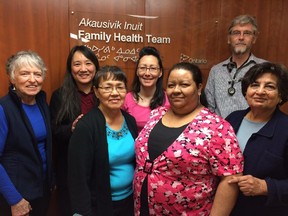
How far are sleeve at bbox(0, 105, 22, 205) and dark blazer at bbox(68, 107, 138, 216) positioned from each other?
0.36 metres

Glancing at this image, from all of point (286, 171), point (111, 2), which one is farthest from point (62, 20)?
point (286, 171)

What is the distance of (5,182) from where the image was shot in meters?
1.64

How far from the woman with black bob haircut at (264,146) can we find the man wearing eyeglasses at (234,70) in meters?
0.88

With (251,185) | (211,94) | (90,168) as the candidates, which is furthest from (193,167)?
(211,94)

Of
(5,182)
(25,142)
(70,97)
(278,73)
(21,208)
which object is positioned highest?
(278,73)

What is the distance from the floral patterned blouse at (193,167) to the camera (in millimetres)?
1390

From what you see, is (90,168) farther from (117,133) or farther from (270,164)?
(270,164)

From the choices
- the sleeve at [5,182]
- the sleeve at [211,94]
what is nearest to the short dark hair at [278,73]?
the sleeve at [211,94]

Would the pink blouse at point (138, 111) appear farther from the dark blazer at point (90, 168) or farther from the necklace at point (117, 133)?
the dark blazer at point (90, 168)

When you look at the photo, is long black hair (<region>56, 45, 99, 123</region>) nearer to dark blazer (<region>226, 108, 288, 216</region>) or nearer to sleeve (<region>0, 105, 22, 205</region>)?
sleeve (<region>0, 105, 22, 205</region>)

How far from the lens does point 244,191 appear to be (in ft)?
4.65

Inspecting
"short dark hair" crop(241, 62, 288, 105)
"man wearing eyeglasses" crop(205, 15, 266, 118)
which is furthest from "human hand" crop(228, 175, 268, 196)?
"man wearing eyeglasses" crop(205, 15, 266, 118)

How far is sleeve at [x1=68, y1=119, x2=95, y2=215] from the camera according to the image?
1.55m

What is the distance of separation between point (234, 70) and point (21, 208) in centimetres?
204
